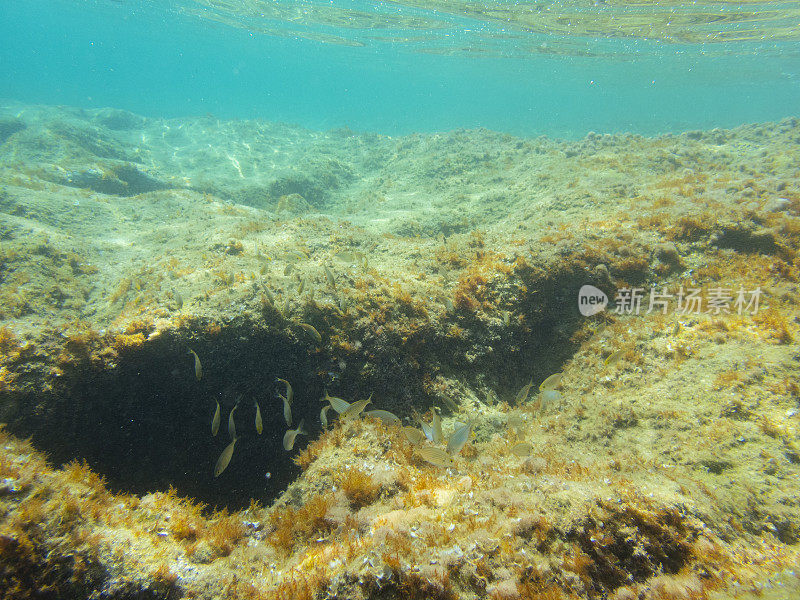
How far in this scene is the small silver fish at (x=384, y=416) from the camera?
12.9ft

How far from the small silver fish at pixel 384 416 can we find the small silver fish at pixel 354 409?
16 cm

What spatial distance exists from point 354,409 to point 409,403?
120 cm

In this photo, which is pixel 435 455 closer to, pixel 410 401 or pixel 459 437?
pixel 459 437

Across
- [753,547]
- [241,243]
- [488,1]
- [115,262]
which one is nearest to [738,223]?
[753,547]

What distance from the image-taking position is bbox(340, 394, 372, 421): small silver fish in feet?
12.4

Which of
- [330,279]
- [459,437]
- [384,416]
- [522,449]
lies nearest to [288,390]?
[384,416]

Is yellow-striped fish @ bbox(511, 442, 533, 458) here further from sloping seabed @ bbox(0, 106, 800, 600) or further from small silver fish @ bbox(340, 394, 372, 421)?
small silver fish @ bbox(340, 394, 372, 421)

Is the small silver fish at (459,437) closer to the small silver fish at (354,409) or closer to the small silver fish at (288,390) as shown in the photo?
the small silver fish at (354,409)

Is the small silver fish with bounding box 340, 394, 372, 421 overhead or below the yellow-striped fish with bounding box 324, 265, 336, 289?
below

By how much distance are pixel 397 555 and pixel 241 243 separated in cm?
672

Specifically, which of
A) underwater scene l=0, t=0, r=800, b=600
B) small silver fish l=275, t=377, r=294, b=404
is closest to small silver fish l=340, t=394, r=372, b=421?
underwater scene l=0, t=0, r=800, b=600

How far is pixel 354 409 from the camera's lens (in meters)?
3.88

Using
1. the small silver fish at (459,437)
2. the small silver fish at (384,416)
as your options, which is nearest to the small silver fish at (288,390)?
the small silver fish at (384,416)

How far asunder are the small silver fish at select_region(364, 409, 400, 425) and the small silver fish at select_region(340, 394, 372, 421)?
0.16 meters
